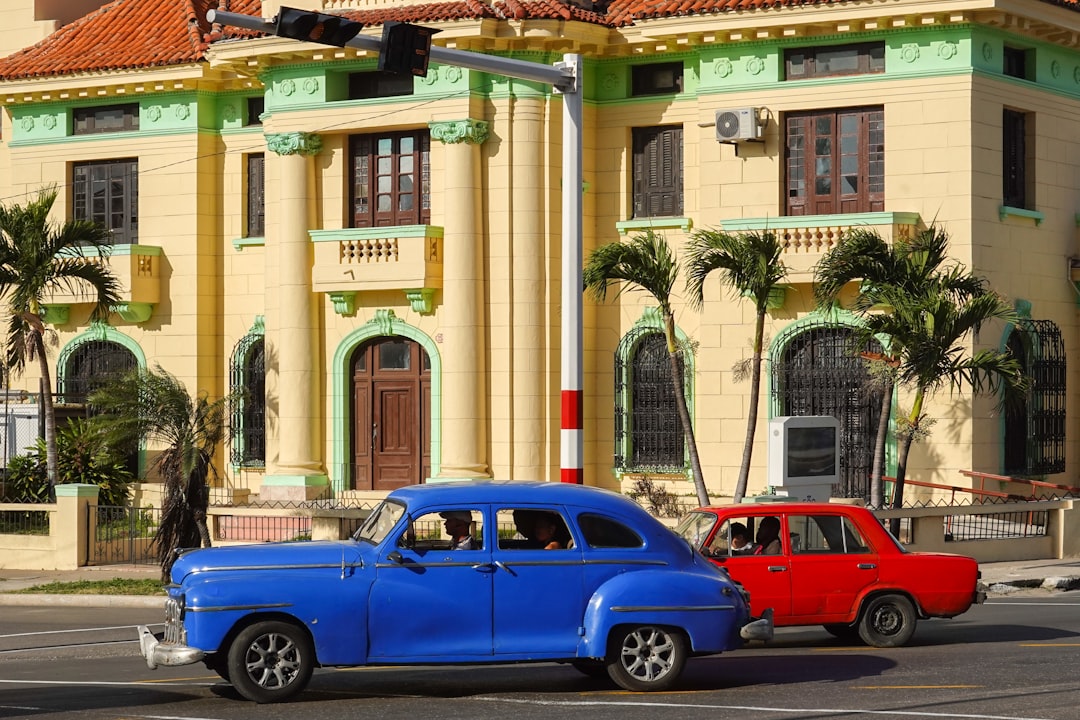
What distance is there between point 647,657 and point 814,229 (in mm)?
15129

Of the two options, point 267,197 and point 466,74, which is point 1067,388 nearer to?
point 466,74

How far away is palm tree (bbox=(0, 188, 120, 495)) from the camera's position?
30.5 meters

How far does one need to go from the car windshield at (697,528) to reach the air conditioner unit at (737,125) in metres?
12.2

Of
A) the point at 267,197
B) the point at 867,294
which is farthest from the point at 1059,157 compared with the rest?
the point at 267,197

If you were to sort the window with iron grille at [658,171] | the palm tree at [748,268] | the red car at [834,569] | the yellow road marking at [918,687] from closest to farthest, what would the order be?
the yellow road marking at [918,687]
the red car at [834,569]
the palm tree at [748,268]
the window with iron grille at [658,171]

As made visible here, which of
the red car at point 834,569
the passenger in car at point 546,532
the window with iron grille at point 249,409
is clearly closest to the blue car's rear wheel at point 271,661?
the passenger in car at point 546,532

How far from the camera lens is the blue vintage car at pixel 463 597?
13234 mm

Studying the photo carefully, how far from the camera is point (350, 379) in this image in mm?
31328

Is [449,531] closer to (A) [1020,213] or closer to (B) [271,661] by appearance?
(B) [271,661]

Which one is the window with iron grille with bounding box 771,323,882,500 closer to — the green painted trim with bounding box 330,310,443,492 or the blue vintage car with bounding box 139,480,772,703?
the green painted trim with bounding box 330,310,443,492

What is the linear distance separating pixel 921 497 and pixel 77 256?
1550 centimetres

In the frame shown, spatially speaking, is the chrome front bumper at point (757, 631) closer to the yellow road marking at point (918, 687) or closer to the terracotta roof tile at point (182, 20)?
the yellow road marking at point (918, 687)

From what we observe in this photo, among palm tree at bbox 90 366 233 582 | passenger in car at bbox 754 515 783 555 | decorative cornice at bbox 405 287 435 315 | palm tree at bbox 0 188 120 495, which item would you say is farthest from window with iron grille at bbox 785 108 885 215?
passenger in car at bbox 754 515 783 555

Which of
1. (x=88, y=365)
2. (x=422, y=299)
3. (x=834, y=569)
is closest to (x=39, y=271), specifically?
(x=88, y=365)
